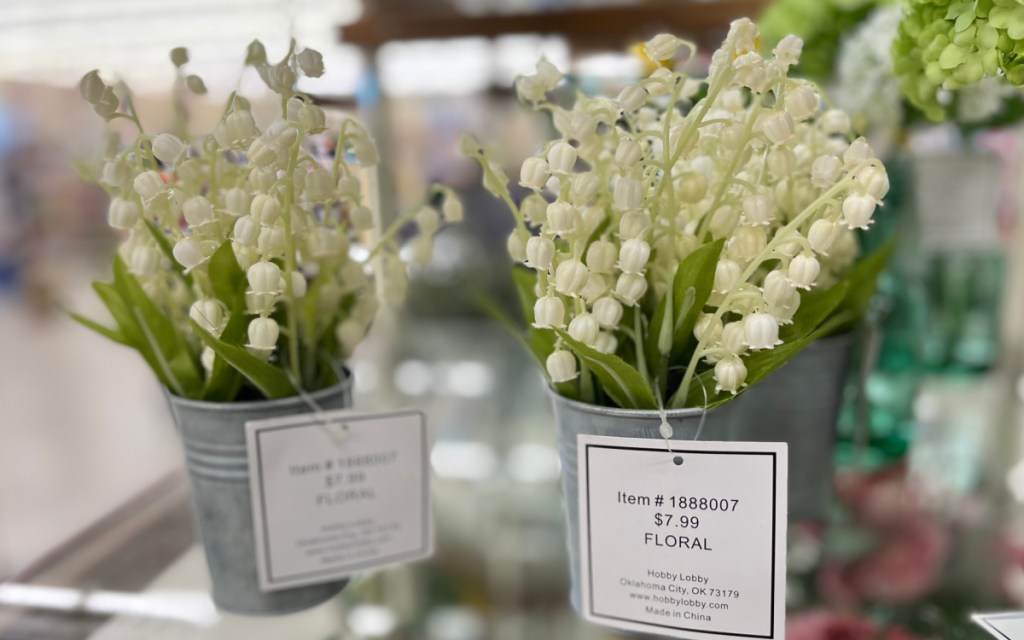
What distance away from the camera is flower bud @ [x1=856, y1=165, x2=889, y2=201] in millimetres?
416

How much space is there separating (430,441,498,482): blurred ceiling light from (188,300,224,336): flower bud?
369 mm

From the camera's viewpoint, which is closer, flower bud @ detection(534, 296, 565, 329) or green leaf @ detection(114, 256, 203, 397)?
flower bud @ detection(534, 296, 565, 329)

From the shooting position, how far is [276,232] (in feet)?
1.54

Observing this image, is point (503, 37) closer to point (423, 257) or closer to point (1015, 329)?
point (423, 257)

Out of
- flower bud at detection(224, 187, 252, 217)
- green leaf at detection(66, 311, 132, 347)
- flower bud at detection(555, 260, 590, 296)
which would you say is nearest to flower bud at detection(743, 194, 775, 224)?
flower bud at detection(555, 260, 590, 296)

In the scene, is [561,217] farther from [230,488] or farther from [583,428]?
[230,488]

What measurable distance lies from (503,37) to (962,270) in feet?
2.44

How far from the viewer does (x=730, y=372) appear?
17.6 inches

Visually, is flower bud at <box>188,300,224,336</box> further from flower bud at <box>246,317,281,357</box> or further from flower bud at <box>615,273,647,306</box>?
flower bud at <box>615,273,647,306</box>

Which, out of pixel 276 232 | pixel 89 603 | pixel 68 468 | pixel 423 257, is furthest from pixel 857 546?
pixel 68 468

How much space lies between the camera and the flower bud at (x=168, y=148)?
1.51 ft

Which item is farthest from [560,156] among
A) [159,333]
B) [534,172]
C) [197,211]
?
[159,333]

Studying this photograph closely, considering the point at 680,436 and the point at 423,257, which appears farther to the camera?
the point at 423,257

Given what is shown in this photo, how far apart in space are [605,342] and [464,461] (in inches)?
16.5
